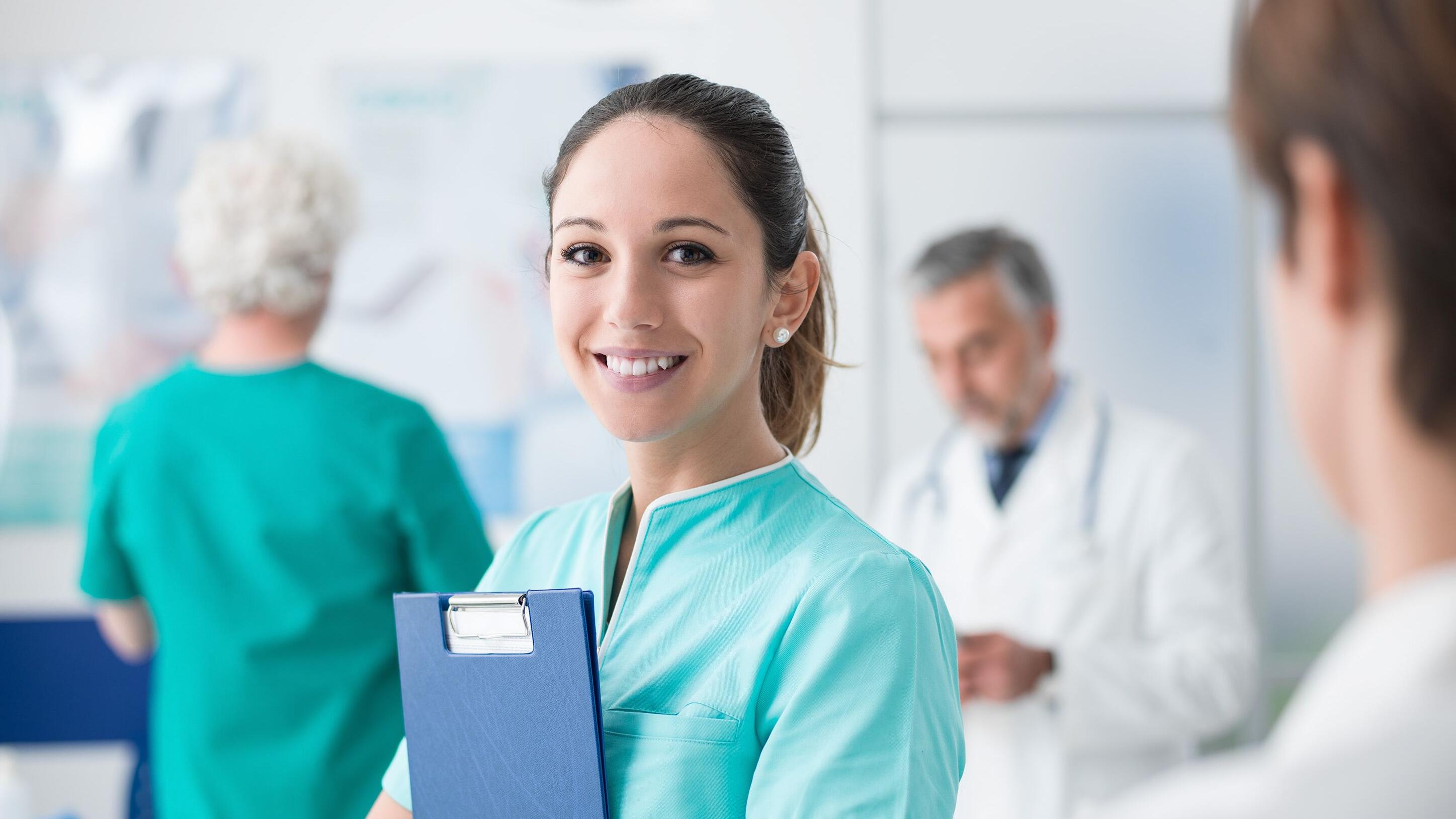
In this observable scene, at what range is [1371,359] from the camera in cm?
48

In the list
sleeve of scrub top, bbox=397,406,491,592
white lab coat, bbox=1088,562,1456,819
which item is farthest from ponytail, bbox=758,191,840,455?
white lab coat, bbox=1088,562,1456,819

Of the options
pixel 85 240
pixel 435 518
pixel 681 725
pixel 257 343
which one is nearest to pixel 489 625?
pixel 681 725

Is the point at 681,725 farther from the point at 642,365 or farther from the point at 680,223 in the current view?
the point at 680,223

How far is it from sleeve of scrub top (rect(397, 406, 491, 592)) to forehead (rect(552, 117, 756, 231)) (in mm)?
780

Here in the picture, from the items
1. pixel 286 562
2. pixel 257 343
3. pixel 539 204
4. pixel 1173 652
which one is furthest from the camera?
pixel 539 204

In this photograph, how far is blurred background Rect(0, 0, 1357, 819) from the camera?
3227 millimetres

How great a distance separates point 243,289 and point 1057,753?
151cm

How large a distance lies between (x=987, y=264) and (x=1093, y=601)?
65 cm

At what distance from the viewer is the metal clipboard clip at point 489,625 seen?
37.0 inches

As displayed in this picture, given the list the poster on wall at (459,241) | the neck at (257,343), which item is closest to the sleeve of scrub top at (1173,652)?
the neck at (257,343)

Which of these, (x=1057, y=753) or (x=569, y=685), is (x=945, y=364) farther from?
(x=569, y=685)

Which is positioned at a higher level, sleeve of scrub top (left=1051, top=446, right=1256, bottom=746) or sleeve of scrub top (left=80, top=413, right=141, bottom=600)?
sleeve of scrub top (left=80, top=413, right=141, bottom=600)

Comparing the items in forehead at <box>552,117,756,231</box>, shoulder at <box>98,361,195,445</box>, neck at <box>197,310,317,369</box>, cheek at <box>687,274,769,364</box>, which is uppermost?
forehead at <box>552,117,756,231</box>

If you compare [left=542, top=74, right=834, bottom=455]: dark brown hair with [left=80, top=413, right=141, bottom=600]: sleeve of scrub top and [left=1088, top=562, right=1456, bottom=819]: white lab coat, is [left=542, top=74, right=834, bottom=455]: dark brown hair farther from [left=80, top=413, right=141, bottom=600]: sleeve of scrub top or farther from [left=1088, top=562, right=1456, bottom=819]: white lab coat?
[left=80, top=413, right=141, bottom=600]: sleeve of scrub top
